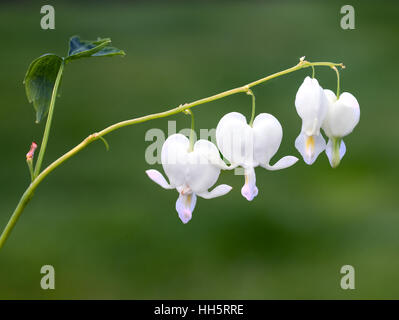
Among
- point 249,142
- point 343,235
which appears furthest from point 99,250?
point 249,142

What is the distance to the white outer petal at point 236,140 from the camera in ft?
5.46

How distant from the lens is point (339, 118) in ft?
5.55

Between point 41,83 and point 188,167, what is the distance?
49 centimetres

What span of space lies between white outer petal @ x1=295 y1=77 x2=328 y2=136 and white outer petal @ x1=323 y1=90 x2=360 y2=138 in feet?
0.12

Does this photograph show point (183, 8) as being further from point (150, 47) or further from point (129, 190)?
point (129, 190)

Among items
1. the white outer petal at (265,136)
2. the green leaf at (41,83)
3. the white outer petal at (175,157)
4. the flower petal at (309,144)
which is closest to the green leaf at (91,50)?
the green leaf at (41,83)

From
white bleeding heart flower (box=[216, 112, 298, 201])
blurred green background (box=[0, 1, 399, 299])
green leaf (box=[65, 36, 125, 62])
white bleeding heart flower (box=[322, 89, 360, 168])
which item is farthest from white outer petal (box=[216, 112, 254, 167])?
blurred green background (box=[0, 1, 399, 299])

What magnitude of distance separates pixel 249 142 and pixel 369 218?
278 centimetres

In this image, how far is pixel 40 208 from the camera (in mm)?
4336

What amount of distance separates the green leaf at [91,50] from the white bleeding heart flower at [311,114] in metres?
0.51

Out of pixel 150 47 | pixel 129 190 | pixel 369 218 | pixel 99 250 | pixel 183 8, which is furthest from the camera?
pixel 183 8

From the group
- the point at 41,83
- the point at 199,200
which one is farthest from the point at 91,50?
the point at 199,200

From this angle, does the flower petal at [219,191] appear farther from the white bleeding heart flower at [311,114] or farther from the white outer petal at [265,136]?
the white bleeding heart flower at [311,114]

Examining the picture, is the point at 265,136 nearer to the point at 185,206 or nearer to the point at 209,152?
the point at 209,152
